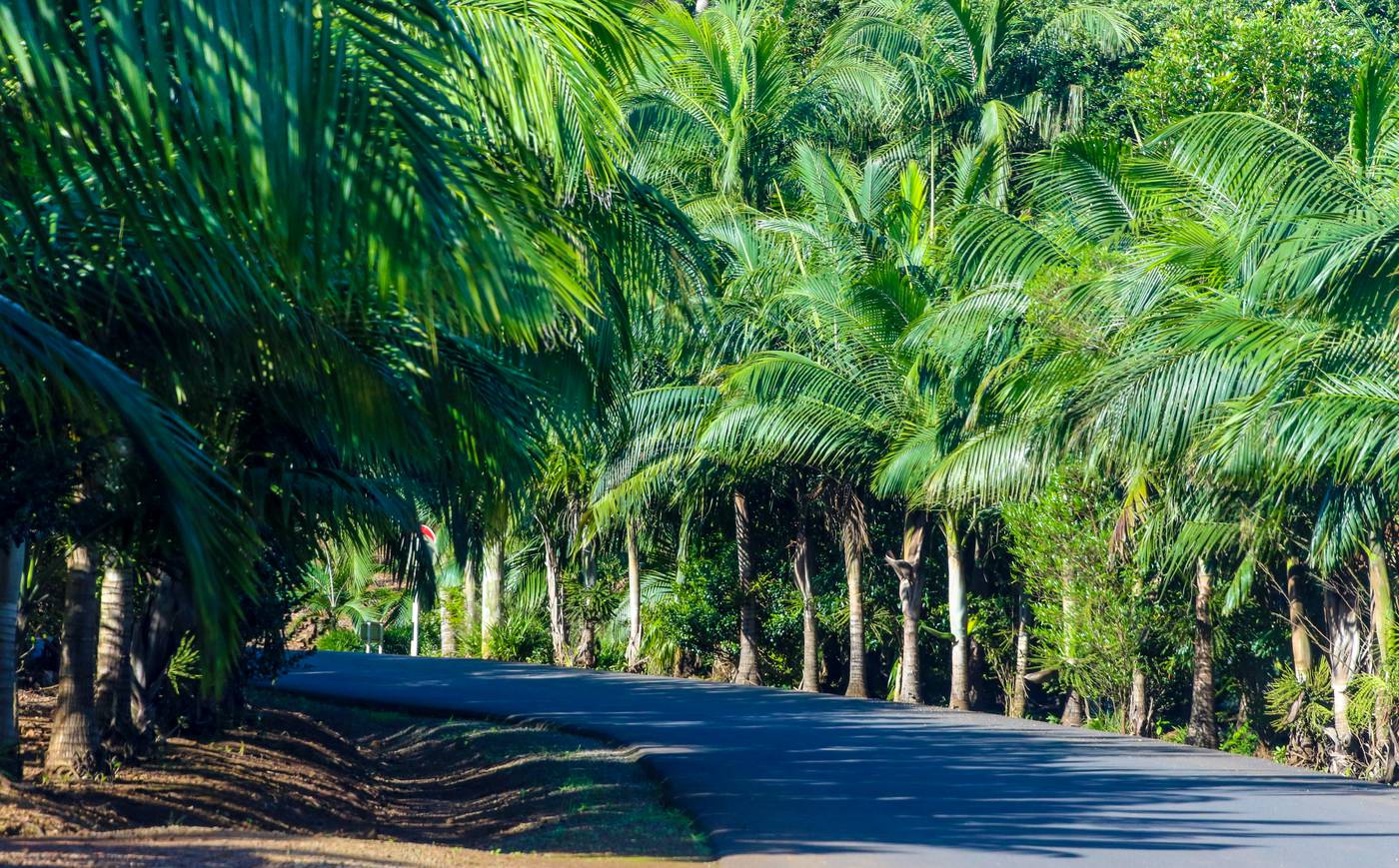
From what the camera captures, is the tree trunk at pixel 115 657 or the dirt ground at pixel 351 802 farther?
the tree trunk at pixel 115 657

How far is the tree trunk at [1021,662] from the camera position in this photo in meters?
20.8

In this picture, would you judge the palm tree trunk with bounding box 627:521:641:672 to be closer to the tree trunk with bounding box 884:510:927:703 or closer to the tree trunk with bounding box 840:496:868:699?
the tree trunk with bounding box 840:496:868:699

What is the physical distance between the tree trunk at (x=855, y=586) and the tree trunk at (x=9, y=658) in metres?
13.8

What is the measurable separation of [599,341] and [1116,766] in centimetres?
646

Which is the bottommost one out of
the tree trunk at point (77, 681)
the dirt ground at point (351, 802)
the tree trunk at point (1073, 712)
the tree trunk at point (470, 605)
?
the dirt ground at point (351, 802)

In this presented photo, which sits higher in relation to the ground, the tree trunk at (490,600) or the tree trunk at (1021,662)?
the tree trunk at (490,600)

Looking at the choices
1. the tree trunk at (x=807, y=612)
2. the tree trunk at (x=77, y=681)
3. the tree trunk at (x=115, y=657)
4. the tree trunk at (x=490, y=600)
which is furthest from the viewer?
the tree trunk at (x=490, y=600)

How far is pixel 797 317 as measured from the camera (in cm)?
2105

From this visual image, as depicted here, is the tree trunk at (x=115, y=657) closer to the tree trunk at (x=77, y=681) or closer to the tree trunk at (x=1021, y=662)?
the tree trunk at (x=77, y=681)

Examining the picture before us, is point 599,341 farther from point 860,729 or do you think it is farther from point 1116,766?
point 860,729

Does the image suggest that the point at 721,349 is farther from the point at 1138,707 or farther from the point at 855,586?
the point at 1138,707

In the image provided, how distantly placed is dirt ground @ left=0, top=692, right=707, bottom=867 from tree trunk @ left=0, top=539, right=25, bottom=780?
0.24 meters

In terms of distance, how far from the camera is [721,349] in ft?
71.3

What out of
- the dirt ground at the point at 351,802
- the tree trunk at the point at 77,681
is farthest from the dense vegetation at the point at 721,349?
the dirt ground at the point at 351,802
